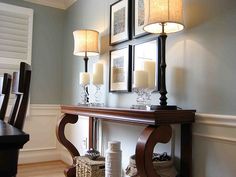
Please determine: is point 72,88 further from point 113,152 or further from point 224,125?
point 224,125

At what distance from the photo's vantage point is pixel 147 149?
1.41 metres

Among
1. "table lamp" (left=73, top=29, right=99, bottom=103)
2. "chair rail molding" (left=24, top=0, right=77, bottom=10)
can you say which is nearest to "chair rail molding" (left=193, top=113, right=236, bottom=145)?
"table lamp" (left=73, top=29, right=99, bottom=103)

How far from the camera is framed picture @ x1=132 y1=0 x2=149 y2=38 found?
7.04ft

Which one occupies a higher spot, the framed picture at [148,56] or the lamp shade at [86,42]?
the lamp shade at [86,42]

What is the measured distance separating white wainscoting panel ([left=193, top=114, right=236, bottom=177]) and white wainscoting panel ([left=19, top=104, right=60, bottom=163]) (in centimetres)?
248

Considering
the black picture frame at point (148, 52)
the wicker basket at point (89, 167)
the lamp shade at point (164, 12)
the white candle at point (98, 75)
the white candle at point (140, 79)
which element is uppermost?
the lamp shade at point (164, 12)

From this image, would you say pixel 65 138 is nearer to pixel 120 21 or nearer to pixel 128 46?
pixel 128 46

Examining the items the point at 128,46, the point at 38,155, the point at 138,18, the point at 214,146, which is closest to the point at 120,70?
the point at 128,46

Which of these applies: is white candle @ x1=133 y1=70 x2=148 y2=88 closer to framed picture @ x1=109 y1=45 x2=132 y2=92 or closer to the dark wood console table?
the dark wood console table

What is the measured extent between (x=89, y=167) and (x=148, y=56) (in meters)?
1.07

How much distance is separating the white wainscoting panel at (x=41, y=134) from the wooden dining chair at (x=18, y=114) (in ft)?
7.76

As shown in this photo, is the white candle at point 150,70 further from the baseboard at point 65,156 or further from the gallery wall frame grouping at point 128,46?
the baseboard at point 65,156

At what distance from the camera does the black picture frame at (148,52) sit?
192cm

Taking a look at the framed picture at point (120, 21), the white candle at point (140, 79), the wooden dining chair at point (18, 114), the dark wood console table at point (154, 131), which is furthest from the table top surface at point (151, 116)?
the framed picture at point (120, 21)
